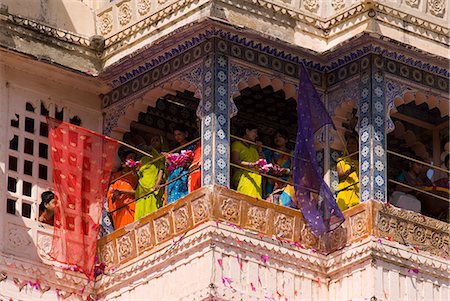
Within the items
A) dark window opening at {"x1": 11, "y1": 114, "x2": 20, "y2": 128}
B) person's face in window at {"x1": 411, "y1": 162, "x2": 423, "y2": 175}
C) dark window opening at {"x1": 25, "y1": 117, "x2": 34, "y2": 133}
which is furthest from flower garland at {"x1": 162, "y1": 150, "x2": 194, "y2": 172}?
person's face in window at {"x1": 411, "y1": 162, "x2": 423, "y2": 175}

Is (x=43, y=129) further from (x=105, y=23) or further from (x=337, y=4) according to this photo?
(x=337, y=4)

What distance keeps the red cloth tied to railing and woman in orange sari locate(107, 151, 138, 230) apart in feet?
1.01

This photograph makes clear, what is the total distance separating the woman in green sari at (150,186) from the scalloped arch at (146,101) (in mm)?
485

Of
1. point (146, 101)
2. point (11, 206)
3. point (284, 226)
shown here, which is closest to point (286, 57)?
point (146, 101)

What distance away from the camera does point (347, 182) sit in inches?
1066

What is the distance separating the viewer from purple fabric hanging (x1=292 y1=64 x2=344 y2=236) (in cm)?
2664

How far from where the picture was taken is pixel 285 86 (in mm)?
27297

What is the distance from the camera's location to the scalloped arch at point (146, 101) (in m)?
27.1

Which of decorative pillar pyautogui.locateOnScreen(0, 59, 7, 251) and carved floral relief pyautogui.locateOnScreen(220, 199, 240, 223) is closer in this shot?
carved floral relief pyautogui.locateOnScreen(220, 199, 240, 223)

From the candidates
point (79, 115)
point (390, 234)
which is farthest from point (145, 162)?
point (390, 234)

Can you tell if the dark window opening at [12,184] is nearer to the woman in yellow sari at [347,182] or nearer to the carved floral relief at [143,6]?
the carved floral relief at [143,6]

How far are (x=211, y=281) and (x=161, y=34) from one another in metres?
3.05

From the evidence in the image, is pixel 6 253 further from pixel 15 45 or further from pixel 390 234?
pixel 390 234

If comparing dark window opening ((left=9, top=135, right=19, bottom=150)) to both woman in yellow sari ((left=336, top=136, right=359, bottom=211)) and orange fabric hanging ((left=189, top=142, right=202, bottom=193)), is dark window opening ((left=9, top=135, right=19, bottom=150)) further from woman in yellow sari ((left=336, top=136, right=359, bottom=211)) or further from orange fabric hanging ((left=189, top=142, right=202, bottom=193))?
woman in yellow sari ((left=336, top=136, right=359, bottom=211))
